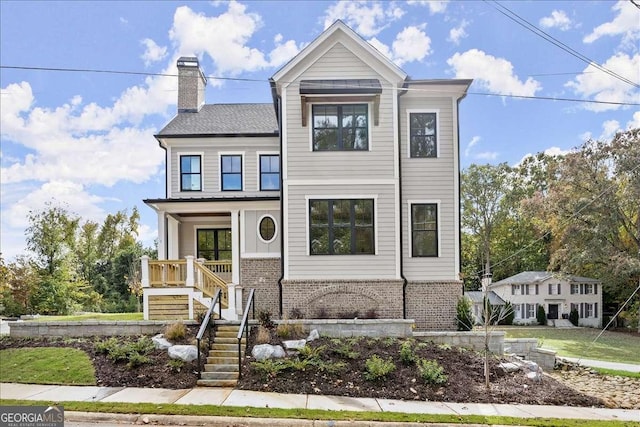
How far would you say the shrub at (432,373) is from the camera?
8008mm

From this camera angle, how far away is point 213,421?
6.11m

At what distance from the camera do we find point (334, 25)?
11812 millimetres

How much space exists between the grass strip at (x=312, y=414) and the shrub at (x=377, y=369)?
58.0 inches

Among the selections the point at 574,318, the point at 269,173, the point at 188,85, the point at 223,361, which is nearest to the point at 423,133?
the point at 269,173

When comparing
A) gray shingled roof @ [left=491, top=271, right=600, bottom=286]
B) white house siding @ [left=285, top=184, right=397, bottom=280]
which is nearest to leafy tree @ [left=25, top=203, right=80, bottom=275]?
white house siding @ [left=285, top=184, right=397, bottom=280]

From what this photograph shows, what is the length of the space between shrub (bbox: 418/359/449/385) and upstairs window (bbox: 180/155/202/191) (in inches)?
399

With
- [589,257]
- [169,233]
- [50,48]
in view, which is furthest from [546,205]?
[50,48]

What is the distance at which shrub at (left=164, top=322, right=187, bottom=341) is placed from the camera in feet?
30.7

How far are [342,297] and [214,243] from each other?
596 centimetres

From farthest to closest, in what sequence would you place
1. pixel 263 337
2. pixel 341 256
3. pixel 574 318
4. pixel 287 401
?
1. pixel 574 318
2. pixel 341 256
3. pixel 263 337
4. pixel 287 401

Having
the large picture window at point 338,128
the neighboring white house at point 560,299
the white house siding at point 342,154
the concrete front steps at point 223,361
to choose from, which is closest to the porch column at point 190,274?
the concrete front steps at point 223,361

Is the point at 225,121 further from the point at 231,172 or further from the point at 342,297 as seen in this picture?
the point at 342,297

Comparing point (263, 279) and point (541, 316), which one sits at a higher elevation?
point (263, 279)

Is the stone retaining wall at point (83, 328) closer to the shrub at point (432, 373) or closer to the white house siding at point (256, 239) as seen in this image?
the white house siding at point (256, 239)
